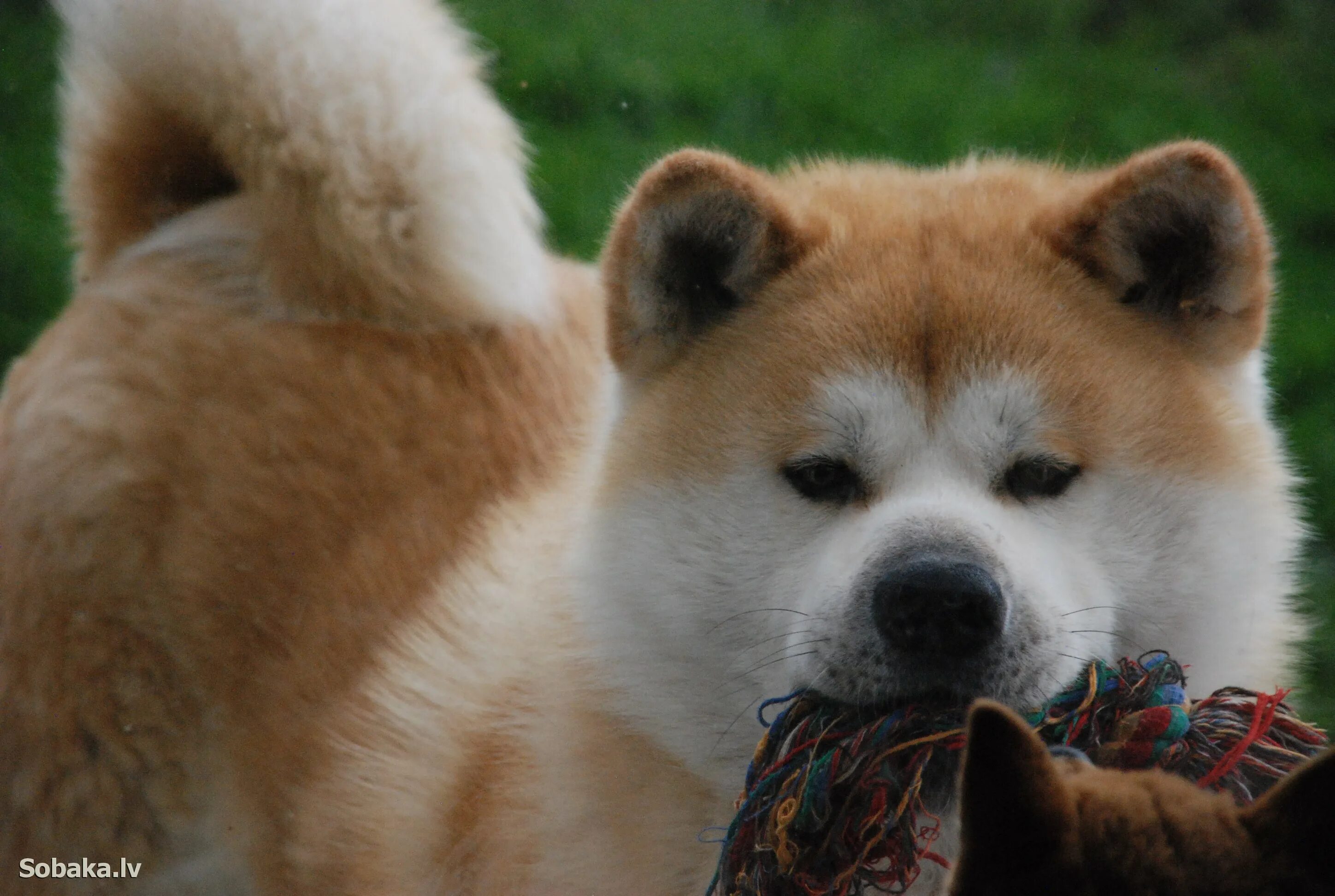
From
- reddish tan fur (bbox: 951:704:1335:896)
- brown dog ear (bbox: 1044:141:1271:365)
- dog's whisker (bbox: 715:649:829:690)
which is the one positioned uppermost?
brown dog ear (bbox: 1044:141:1271:365)

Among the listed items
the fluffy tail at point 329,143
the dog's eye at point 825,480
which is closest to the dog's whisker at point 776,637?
the dog's eye at point 825,480

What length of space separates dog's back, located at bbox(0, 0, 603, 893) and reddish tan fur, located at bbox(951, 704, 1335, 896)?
179 cm

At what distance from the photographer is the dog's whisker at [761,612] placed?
2.15 metres

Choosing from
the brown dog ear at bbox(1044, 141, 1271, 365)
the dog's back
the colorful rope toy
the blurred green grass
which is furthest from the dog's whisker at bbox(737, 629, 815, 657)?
the blurred green grass

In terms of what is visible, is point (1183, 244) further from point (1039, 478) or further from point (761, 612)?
point (761, 612)

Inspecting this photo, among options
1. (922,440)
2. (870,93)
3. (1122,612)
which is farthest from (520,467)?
(870,93)

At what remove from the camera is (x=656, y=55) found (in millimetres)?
7051

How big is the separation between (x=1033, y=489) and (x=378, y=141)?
6.31 feet

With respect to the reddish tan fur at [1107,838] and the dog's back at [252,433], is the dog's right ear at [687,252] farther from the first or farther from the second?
the reddish tan fur at [1107,838]

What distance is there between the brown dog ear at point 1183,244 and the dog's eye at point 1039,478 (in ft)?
1.28

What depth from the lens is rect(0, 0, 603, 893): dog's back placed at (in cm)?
321

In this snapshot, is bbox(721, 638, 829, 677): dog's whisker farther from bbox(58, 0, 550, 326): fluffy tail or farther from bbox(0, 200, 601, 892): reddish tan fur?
bbox(58, 0, 550, 326): fluffy tail

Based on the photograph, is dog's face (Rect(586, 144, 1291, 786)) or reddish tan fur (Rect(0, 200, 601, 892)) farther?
reddish tan fur (Rect(0, 200, 601, 892))

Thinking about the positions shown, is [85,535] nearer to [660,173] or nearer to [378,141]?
[378,141]
